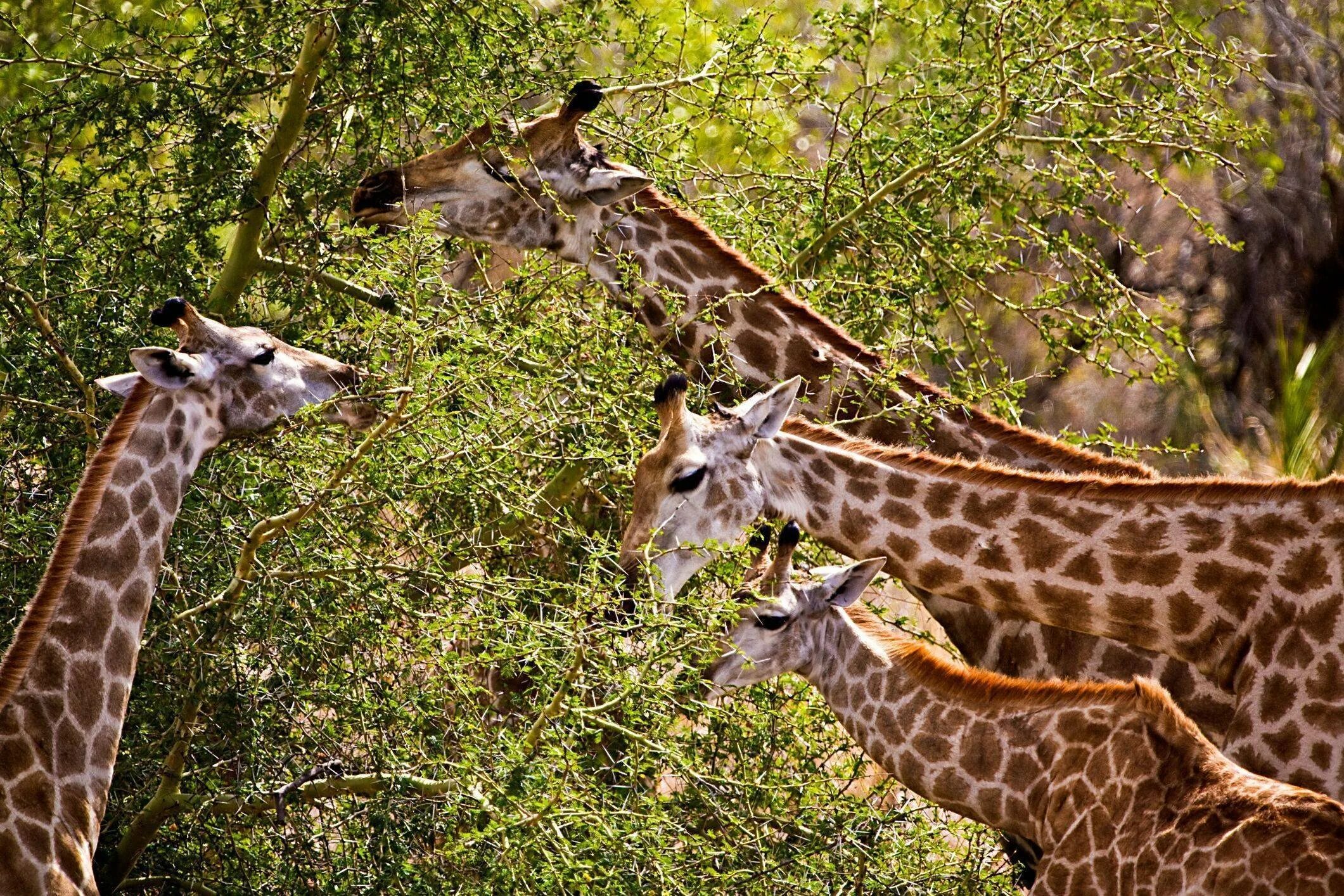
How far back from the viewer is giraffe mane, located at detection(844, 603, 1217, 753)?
547 centimetres

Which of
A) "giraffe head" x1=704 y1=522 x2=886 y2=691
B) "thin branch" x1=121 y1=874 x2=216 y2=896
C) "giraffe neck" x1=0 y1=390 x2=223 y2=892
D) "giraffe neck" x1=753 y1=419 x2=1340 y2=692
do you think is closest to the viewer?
"giraffe neck" x1=0 y1=390 x2=223 y2=892

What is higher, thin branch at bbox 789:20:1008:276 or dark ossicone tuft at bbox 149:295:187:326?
dark ossicone tuft at bbox 149:295:187:326

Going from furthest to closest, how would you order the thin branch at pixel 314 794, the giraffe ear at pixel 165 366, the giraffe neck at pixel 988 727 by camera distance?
the thin branch at pixel 314 794
the giraffe neck at pixel 988 727
the giraffe ear at pixel 165 366

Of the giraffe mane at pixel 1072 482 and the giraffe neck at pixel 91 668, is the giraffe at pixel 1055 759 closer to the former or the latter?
the giraffe mane at pixel 1072 482

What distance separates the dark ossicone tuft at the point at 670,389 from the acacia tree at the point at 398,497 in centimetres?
35

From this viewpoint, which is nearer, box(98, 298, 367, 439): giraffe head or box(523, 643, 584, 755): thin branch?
box(523, 643, 584, 755): thin branch

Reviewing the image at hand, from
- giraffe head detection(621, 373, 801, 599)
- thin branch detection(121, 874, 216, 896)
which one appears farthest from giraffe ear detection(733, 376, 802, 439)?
thin branch detection(121, 874, 216, 896)

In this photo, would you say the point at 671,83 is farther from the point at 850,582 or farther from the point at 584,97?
the point at 850,582

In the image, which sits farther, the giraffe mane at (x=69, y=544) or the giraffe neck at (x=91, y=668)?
the giraffe mane at (x=69, y=544)

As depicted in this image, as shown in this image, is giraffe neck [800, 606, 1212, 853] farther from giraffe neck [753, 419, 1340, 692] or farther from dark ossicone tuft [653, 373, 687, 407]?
dark ossicone tuft [653, 373, 687, 407]

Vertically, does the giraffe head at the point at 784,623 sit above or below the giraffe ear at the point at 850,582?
below

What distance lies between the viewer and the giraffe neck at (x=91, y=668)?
473cm

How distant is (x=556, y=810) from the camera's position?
497cm

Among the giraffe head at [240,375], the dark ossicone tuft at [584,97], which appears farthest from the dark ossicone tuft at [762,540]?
the dark ossicone tuft at [584,97]
